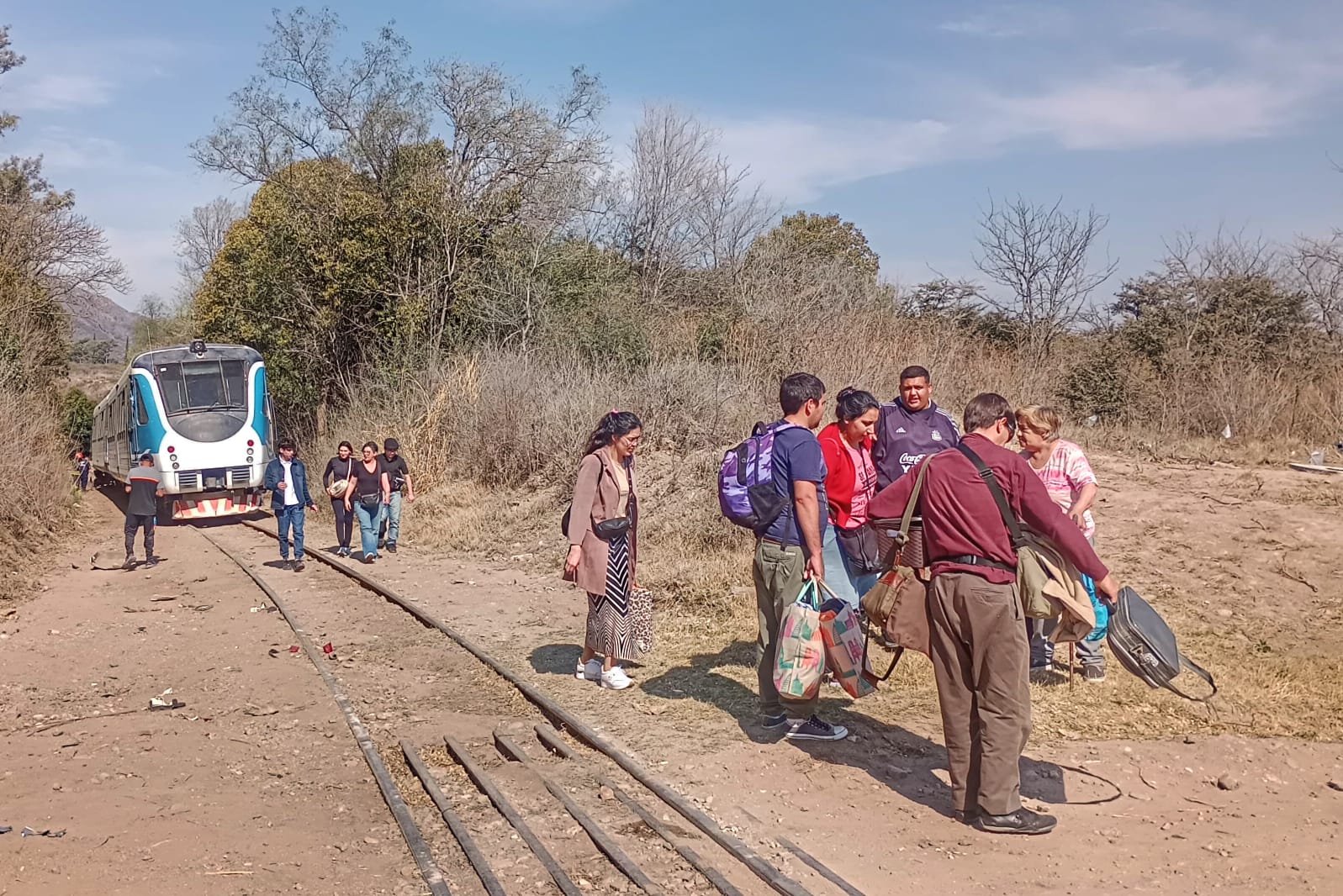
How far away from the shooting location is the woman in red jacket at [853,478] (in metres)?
7.03

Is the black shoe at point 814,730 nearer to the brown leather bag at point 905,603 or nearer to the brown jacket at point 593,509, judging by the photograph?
the brown leather bag at point 905,603

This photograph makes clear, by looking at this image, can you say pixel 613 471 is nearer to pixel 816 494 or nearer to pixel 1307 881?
pixel 816 494

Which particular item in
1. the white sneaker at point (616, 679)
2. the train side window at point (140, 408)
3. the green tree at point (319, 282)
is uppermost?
the green tree at point (319, 282)

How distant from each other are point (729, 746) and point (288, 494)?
9.70 metres

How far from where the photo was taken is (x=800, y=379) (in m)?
6.25

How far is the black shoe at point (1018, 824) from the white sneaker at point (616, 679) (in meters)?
3.28

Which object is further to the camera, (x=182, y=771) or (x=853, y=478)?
(x=853, y=478)

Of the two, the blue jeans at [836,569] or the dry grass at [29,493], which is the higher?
the blue jeans at [836,569]

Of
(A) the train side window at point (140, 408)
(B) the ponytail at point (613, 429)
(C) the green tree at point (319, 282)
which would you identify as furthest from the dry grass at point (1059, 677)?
(C) the green tree at point (319, 282)

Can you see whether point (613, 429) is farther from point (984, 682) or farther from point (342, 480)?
point (342, 480)

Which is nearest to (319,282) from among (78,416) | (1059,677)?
(1059,677)

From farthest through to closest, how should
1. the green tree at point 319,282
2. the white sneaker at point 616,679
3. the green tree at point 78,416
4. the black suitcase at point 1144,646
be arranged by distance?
the green tree at point 78,416
the green tree at point 319,282
the white sneaker at point 616,679
the black suitcase at point 1144,646

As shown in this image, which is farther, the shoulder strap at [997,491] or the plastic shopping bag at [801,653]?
the plastic shopping bag at [801,653]

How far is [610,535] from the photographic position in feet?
24.6
